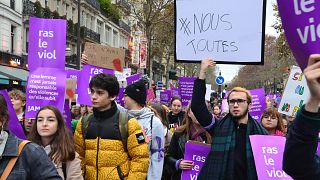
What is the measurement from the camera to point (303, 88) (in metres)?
7.07

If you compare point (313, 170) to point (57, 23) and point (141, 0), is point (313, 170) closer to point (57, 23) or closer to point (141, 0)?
point (57, 23)

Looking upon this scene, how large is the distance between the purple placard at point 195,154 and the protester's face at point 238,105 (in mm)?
734

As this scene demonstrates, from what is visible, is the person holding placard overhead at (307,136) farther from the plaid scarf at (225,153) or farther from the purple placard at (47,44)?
the purple placard at (47,44)

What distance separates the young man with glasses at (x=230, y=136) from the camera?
3627 mm

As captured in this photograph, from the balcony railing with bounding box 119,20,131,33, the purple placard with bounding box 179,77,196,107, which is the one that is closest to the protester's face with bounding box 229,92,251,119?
the purple placard with bounding box 179,77,196,107

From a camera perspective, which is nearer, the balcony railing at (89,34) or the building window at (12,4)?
the building window at (12,4)

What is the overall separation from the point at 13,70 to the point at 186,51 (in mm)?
21628

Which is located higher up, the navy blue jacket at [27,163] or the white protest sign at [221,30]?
the white protest sign at [221,30]

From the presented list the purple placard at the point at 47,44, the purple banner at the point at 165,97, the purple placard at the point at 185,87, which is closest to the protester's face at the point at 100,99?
the purple placard at the point at 47,44

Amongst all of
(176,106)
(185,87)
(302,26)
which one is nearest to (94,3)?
(185,87)

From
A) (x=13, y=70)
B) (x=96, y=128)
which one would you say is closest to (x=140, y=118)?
(x=96, y=128)

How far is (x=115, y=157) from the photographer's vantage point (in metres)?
3.82

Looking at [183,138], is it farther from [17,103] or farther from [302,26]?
[302,26]

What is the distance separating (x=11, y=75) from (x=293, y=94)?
17408 mm
